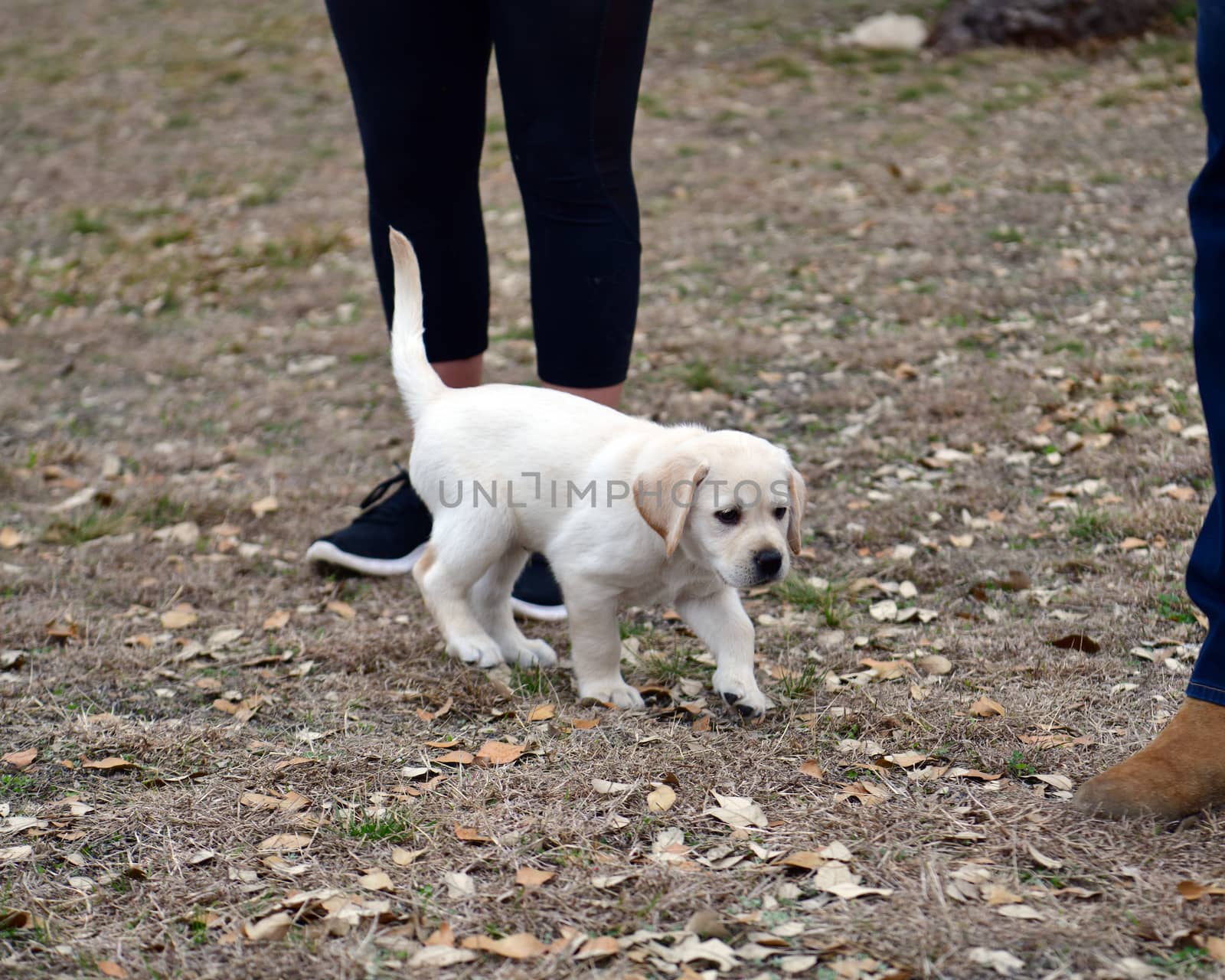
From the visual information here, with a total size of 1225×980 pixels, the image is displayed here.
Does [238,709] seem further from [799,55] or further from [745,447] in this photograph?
[799,55]

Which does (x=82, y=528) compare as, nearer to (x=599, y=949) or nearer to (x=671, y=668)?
(x=671, y=668)

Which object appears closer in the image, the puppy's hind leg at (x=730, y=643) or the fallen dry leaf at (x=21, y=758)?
the fallen dry leaf at (x=21, y=758)

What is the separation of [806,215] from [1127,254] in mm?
1797

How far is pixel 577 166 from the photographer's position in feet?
8.57

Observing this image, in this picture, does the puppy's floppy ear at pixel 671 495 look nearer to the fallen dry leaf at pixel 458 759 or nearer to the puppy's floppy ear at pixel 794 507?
the puppy's floppy ear at pixel 794 507

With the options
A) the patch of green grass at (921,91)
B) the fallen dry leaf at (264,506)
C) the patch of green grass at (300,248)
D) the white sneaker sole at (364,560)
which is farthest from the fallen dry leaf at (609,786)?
the patch of green grass at (921,91)

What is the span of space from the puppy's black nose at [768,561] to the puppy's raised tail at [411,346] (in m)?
0.89

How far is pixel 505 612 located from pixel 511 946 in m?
1.17

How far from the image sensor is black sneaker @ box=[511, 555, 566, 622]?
304cm

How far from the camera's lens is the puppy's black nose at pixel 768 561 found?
229 cm

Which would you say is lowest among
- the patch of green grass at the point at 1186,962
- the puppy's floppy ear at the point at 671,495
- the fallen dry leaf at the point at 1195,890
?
the fallen dry leaf at the point at 1195,890

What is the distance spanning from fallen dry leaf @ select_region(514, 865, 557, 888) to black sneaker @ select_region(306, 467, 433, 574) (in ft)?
4.67

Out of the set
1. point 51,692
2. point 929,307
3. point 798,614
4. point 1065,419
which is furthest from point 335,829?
point 929,307

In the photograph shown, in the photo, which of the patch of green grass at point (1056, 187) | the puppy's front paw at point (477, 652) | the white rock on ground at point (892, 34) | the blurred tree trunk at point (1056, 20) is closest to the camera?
the puppy's front paw at point (477, 652)
